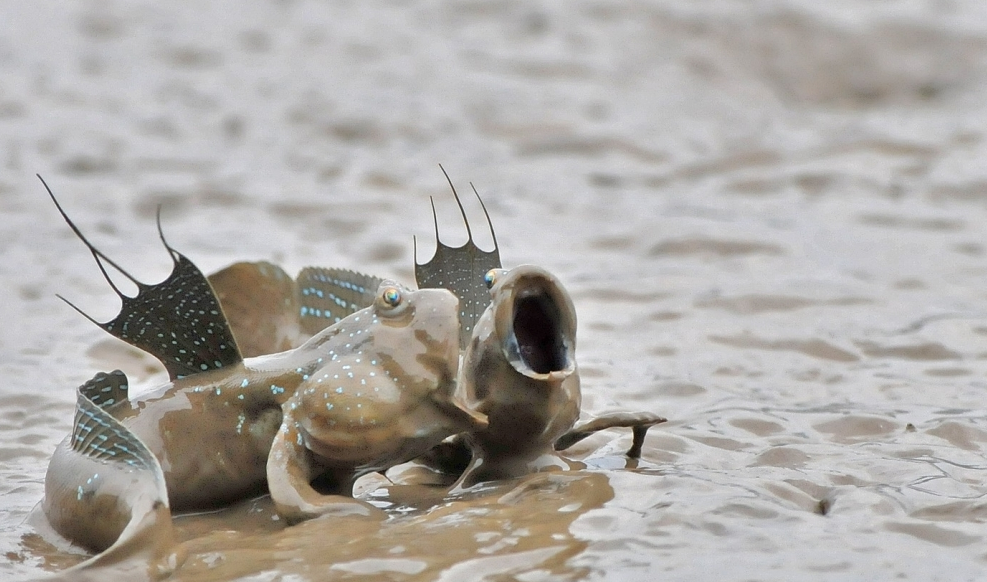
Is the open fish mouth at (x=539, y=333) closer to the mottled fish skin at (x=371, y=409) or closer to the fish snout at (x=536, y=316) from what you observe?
the fish snout at (x=536, y=316)

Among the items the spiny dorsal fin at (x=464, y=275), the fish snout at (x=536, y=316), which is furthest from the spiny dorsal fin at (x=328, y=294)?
the fish snout at (x=536, y=316)

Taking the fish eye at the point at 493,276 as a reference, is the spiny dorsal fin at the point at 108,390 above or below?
below

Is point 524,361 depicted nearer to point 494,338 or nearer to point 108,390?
point 494,338

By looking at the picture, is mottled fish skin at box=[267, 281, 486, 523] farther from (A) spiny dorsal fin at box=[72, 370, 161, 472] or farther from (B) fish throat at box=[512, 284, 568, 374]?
(A) spiny dorsal fin at box=[72, 370, 161, 472]

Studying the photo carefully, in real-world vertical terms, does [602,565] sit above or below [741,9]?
below

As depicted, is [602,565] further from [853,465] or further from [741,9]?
[741,9]

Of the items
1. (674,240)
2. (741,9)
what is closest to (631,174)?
(674,240)

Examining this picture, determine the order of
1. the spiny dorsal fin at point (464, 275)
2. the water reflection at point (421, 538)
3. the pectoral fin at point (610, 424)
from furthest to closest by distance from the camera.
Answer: the spiny dorsal fin at point (464, 275)
the pectoral fin at point (610, 424)
the water reflection at point (421, 538)
